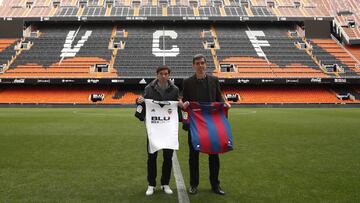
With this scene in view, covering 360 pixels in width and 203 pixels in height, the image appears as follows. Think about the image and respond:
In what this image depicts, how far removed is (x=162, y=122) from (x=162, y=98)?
39 centimetres

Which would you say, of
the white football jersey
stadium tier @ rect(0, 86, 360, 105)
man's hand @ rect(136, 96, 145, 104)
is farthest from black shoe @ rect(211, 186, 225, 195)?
stadium tier @ rect(0, 86, 360, 105)

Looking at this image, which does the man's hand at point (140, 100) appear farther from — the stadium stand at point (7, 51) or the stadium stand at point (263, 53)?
the stadium stand at point (7, 51)

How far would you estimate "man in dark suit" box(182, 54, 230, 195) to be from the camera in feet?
17.0

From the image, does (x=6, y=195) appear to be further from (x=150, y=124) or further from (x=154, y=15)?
(x=154, y=15)

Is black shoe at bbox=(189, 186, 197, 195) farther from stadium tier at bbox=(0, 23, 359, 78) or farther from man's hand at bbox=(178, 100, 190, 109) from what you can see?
stadium tier at bbox=(0, 23, 359, 78)

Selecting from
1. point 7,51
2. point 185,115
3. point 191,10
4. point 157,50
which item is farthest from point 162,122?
point 191,10

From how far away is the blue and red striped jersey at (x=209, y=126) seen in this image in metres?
5.32

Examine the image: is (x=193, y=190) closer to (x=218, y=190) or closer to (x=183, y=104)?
(x=218, y=190)

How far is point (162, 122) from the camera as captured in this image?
5.49 metres

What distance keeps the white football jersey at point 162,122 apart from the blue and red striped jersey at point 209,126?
0.22 meters

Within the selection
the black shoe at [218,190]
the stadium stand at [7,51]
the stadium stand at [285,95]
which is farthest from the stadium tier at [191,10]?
the black shoe at [218,190]

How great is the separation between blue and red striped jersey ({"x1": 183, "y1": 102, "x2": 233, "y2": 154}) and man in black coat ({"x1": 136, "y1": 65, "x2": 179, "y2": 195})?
0.38 m

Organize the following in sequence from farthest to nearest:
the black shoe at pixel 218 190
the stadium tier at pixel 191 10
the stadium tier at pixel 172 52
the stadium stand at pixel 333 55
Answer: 1. the stadium tier at pixel 191 10
2. the stadium stand at pixel 333 55
3. the stadium tier at pixel 172 52
4. the black shoe at pixel 218 190

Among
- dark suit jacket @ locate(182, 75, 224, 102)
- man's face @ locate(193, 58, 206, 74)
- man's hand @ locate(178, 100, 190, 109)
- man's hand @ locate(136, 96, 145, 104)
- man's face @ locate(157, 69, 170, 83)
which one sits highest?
man's face @ locate(193, 58, 206, 74)
